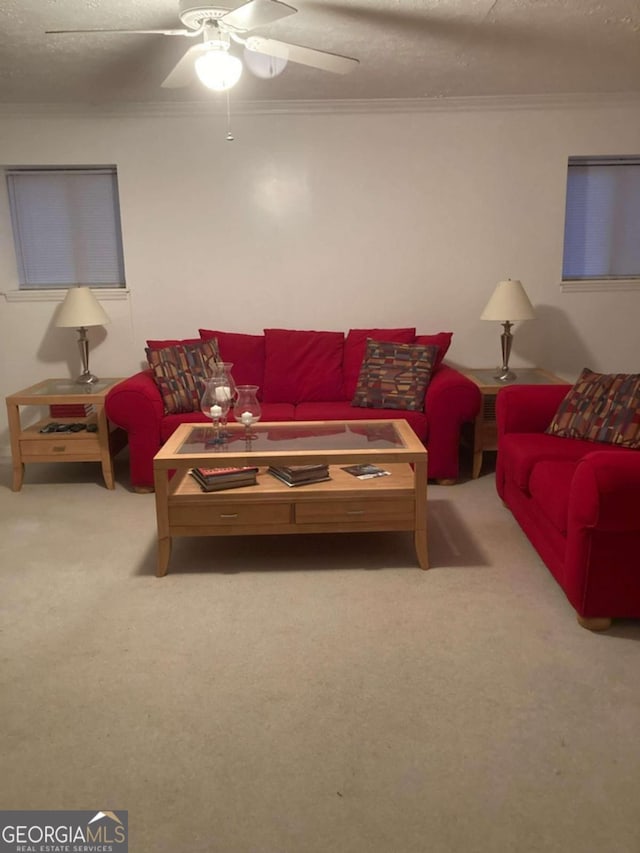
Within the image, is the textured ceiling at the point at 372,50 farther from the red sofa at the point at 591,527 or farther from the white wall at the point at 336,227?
the red sofa at the point at 591,527

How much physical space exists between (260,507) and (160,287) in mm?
2329

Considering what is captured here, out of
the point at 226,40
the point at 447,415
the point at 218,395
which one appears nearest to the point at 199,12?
the point at 226,40

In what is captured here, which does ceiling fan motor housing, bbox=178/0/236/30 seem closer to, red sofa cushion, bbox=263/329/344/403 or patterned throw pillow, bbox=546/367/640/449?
red sofa cushion, bbox=263/329/344/403

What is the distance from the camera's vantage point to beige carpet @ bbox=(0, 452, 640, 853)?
1.66 m

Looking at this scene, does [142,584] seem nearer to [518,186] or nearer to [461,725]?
[461,725]

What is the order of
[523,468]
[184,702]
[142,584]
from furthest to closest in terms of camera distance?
1. [523,468]
2. [142,584]
3. [184,702]

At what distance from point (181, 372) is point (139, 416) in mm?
395

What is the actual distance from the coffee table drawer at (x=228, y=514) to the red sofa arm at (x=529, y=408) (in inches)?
49.9

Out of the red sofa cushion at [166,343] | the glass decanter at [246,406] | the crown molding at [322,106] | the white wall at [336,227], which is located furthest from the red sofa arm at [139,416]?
the crown molding at [322,106]

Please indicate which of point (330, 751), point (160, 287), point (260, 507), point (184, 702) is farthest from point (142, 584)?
point (160, 287)

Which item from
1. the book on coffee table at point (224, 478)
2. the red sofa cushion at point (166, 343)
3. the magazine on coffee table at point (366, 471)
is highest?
the red sofa cushion at point (166, 343)

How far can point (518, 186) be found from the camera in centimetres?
458

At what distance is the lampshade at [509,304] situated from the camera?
425cm

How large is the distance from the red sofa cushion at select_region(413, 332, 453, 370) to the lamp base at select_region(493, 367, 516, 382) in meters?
0.37
